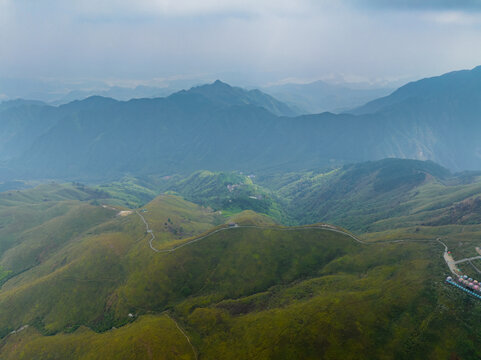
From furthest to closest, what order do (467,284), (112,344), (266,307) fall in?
(266,307), (112,344), (467,284)

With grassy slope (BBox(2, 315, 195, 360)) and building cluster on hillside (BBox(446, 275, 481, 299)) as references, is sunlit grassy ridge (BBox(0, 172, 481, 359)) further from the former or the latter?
building cluster on hillside (BBox(446, 275, 481, 299))

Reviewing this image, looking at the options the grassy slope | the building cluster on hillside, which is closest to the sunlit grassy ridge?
the grassy slope

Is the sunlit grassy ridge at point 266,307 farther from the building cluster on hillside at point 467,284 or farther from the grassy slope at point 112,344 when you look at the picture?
the building cluster on hillside at point 467,284

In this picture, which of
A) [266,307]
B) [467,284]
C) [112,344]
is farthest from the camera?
[266,307]

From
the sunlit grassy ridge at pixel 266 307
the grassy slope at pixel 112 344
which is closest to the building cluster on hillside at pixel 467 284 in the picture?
the sunlit grassy ridge at pixel 266 307

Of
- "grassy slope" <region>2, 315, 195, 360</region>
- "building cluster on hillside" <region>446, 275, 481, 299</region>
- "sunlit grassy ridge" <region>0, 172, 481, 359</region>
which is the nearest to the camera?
"sunlit grassy ridge" <region>0, 172, 481, 359</region>

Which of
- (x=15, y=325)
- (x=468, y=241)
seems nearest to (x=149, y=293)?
(x=15, y=325)

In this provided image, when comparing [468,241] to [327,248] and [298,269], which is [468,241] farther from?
[298,269]

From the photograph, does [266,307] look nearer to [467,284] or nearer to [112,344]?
[112,344]

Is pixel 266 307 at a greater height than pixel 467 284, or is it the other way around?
pixel 467 284

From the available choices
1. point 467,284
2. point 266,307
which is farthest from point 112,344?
point 467,284

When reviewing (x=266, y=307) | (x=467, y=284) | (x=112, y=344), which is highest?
(x=467, y=284)
